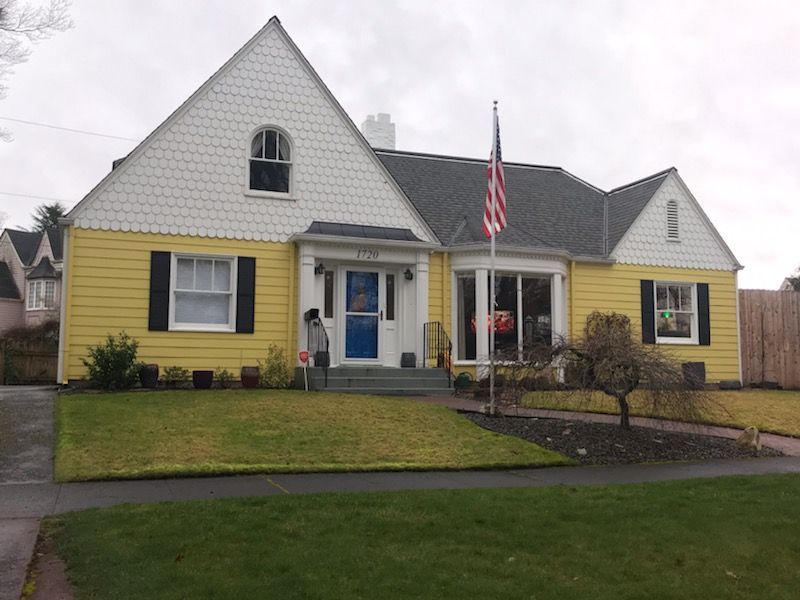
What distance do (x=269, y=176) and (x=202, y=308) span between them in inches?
128

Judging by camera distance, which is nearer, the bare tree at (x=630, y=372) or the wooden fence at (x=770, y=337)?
the bare tree at (x=630, y=372)

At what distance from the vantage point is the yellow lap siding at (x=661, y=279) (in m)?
18.0

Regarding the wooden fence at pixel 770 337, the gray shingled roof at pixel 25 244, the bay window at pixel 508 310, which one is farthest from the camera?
the gray shingled roof at pixel 25 244

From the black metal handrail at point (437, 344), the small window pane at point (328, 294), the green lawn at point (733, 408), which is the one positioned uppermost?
the small window pane at point (328, 294)

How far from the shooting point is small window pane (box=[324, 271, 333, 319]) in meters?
15.9

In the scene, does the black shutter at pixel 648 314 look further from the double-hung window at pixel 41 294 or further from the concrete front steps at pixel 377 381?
the double-hung window at pixel 41 294

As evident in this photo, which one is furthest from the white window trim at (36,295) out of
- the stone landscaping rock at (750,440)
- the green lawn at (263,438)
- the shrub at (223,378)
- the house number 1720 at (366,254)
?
the stone landscaping rock at (750,440)

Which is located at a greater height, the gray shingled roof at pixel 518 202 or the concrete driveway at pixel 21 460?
the gray shingled roof at pixel 518 202

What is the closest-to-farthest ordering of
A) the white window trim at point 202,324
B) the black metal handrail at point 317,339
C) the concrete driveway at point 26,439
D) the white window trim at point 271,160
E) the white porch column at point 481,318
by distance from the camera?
the concrete driveway at point 26,439, the white window trim at point 202,324, the black metal handrail at point 317,339, the white window trim at point 271,160, the white porch column at point 481,318

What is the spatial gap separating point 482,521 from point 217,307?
421 inches

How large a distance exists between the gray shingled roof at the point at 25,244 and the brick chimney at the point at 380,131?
90.1 feet

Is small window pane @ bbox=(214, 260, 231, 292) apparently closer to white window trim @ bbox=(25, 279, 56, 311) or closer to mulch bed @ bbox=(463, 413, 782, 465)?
mulch bed @ bbox=(463, 413, 782, 465)

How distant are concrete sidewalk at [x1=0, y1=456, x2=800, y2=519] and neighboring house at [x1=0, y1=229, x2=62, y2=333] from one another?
1118 inches

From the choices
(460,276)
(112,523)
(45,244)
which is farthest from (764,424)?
(45,244)
